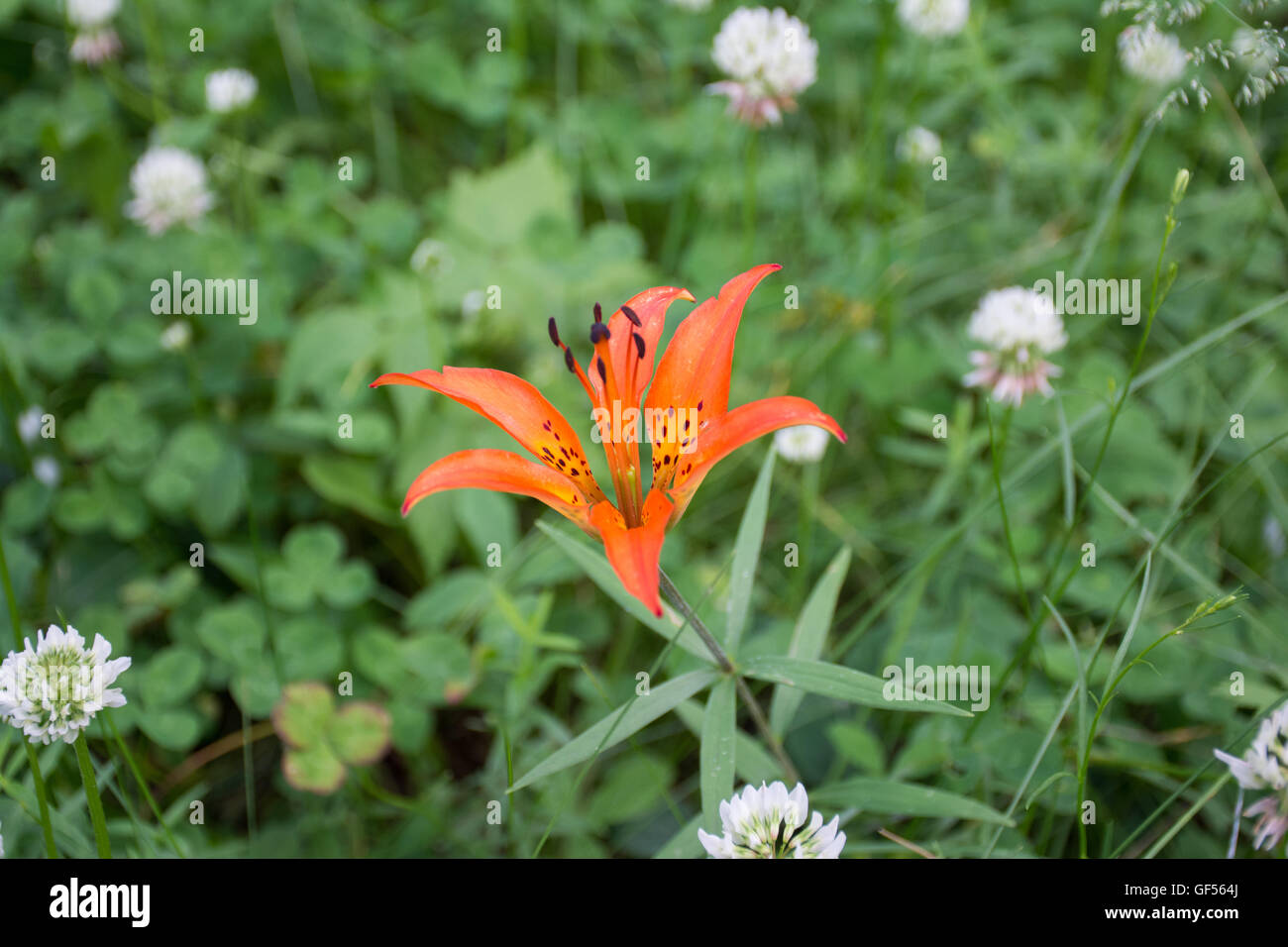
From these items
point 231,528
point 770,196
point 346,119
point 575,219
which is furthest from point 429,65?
point 231,528

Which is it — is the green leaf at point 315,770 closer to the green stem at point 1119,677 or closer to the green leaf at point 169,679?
the green leaf at point 169,679

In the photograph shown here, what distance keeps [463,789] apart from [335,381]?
1.20 metres

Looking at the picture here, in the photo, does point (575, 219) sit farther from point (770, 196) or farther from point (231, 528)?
point (231, 528)

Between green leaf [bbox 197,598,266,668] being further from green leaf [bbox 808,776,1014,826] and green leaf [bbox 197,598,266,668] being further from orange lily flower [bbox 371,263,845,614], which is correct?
green leaf [bbox 808,776,1014,826]

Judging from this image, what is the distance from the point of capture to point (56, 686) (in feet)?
4.76

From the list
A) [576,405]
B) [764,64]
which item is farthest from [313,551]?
[764,64]

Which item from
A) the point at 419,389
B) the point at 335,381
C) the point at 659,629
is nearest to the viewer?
the point at 659,629

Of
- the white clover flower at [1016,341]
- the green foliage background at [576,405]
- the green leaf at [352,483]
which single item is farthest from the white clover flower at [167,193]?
the white clover flower at [1016,341]

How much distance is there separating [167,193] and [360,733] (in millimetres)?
1762

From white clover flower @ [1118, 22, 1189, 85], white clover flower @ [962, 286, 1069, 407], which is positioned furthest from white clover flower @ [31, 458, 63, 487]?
white clover flower @ [1118, 22, 1189, 85]

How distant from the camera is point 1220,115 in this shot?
3.32 metres

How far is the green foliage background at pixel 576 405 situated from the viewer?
2133 mm

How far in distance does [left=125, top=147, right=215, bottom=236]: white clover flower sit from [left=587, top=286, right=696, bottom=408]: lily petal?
193 centimetres

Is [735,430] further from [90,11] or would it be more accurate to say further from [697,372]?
[90,11]
